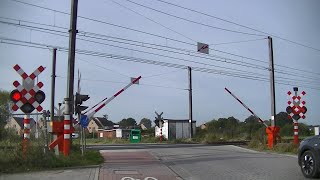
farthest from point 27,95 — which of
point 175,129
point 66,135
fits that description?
point 175,129

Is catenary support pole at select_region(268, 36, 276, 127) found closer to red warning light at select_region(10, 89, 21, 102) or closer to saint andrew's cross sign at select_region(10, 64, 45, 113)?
saint andrew's cross sign at select_region(10, 64, 45, 113)

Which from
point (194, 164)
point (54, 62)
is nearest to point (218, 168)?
point (194, 164)

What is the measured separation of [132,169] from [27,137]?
3472mm

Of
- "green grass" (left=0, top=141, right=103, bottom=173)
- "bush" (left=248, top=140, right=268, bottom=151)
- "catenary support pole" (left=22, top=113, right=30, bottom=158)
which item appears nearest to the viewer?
"green grass" (left=0, top=141, right=103, bottom=173)

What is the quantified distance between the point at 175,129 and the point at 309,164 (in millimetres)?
36609

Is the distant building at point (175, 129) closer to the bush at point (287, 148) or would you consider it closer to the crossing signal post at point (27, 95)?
the bush at point (287, 148)

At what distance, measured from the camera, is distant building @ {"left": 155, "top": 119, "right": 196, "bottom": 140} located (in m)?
47.3

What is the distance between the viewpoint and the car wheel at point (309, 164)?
445 inches

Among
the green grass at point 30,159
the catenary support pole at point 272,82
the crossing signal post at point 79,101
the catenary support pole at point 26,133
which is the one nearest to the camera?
the green grass at point 30,159

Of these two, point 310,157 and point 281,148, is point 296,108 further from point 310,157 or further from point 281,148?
point 310,157

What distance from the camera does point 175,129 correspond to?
158ft

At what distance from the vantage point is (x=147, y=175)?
1259cm

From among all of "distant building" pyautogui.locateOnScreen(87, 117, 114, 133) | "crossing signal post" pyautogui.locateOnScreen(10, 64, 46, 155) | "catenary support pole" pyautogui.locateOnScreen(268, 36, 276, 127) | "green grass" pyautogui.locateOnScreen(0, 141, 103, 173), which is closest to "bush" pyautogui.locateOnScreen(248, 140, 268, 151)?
"catenary support pole" pyautogui.locateOnScreen(268, 36, 276, 127)

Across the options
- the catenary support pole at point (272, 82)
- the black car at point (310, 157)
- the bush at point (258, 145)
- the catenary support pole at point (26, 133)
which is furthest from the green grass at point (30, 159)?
the catenary support pole at point (272, 82)
